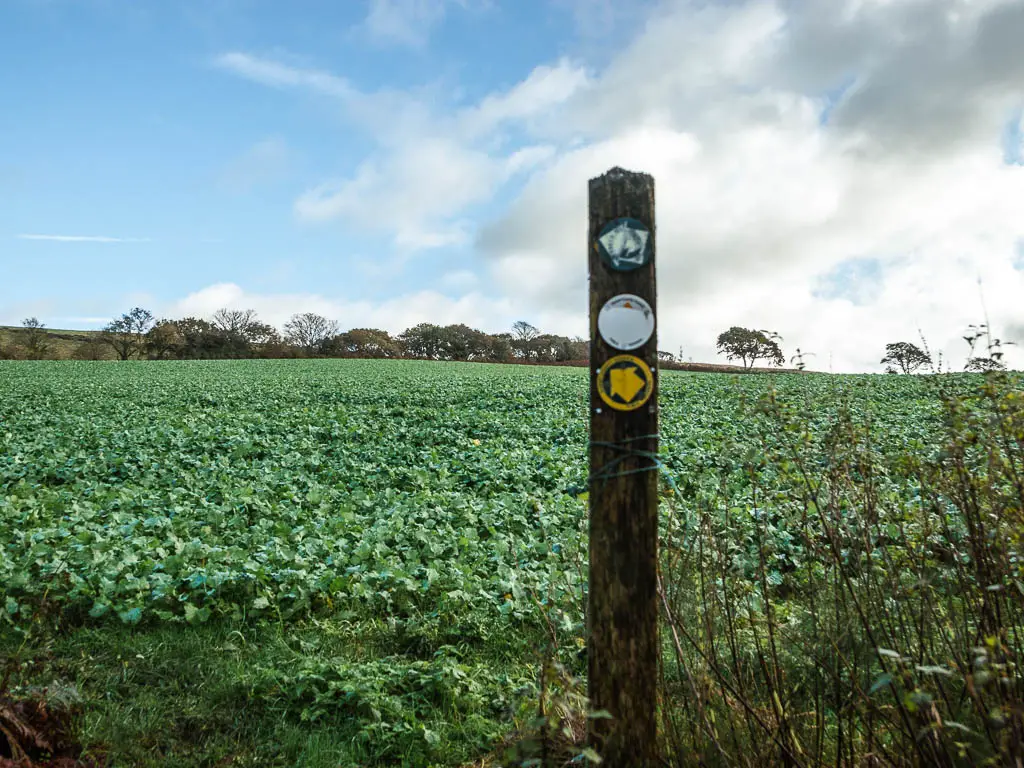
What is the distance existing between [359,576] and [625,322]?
5019 millimetres

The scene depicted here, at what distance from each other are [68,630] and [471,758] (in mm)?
4225

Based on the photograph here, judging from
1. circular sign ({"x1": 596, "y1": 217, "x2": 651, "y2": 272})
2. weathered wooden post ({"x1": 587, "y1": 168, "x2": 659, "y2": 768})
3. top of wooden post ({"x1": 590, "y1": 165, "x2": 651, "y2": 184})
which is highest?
top of wooden post ({"x1": 590, "y1": 165, "x2": 651, "y2": 184})

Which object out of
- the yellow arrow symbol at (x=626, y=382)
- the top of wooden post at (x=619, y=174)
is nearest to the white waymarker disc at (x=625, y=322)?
the yellow arrow symbol at (x=626, y=382)

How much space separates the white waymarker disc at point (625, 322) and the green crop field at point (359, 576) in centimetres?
82

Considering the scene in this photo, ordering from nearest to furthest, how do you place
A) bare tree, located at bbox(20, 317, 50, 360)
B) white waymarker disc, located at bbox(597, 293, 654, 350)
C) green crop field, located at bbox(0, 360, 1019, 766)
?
white waymarker disc, located at bbox(597, 293, 654, 350) < green crop field, located at bbox(0, 360, 1019, 766) < bare tree, located at bbox(20, 317, 50, 360)

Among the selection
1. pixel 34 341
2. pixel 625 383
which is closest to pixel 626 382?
pixel 625 383

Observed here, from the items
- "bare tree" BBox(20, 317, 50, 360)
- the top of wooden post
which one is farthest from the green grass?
the top of wooden post

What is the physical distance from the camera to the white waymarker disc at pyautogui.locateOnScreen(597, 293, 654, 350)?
123 inches

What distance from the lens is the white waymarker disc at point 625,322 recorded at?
312 cm

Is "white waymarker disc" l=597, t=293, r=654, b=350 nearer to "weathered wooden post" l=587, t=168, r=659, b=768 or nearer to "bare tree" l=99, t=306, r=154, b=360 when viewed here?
"weathered wooden post" l=587, t=168, r=659, b=768

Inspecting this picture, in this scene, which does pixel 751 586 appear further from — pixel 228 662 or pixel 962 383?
pixel 228 662

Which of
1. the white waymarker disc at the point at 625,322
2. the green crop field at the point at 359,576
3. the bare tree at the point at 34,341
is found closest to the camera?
the white waymarker disc at the point at 625,322

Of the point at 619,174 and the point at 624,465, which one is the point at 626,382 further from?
the point at 619,174

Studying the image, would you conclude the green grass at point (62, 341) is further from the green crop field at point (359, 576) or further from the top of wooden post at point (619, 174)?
the top of wooden post at point (619, 174)
